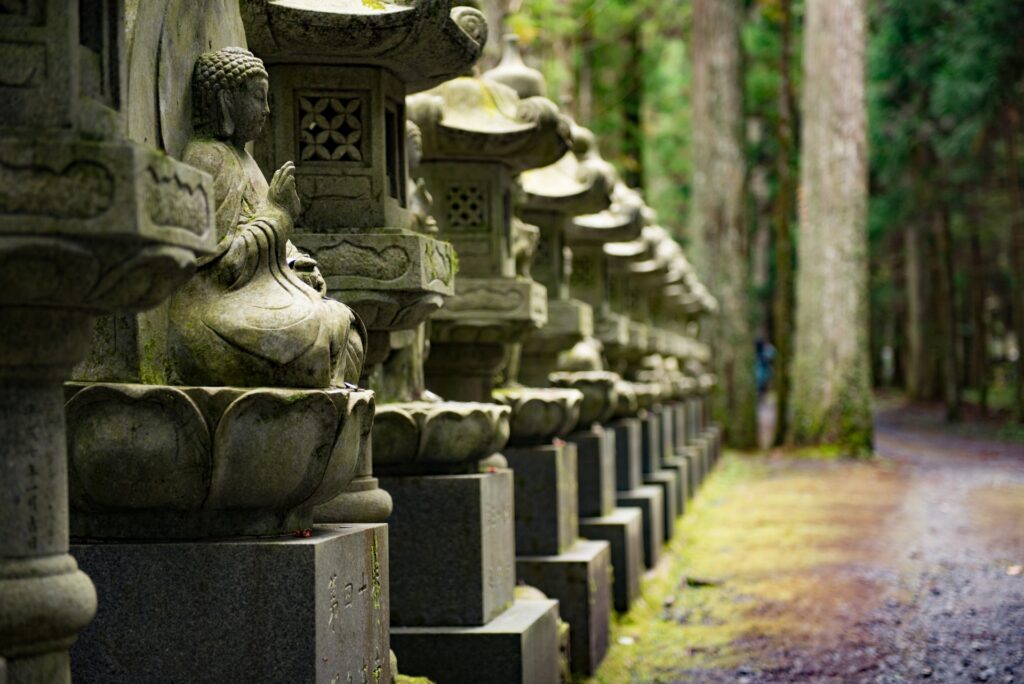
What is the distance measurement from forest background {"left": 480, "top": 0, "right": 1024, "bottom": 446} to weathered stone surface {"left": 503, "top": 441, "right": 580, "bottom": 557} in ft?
24.8

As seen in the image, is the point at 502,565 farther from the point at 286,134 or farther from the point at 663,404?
the point at 663,404

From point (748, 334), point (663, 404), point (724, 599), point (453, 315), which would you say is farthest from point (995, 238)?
point (453, 315)

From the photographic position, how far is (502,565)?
267 inches

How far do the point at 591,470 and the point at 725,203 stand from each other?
1685 cm

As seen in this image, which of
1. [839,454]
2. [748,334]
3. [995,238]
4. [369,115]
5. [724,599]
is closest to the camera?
[369,115]

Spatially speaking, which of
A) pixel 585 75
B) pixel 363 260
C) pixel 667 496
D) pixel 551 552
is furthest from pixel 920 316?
pixel 363 260

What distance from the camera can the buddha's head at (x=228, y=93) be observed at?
471 cm

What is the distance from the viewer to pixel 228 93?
4715mm

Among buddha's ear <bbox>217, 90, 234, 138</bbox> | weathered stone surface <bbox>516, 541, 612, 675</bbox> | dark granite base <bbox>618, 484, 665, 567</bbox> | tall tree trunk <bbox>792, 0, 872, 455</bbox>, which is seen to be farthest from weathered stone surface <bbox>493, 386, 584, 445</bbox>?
tall tree trunk <bbox>792, 0, 872, 455</bbox>

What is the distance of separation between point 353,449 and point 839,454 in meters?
18.7

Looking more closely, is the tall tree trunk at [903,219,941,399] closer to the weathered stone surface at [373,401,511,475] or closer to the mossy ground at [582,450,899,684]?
the mossy ground at [582,450,899,684]

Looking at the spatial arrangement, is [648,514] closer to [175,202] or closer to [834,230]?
[175,202]

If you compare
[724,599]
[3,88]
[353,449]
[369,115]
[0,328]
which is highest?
[369,115]

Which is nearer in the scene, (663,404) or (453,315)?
(453,315)
